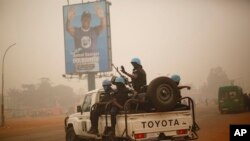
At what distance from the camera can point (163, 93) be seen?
863cm

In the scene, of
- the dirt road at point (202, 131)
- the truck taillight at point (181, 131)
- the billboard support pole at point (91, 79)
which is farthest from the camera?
the billboard support pole at point (91, 79)

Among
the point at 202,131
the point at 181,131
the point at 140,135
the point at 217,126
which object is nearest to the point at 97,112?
the point at 140,135

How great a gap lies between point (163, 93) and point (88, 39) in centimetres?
3206

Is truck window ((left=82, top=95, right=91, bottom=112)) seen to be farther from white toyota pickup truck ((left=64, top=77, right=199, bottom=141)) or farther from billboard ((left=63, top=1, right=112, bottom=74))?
billboard ((left=63, top=1, right=112, bottom=74))

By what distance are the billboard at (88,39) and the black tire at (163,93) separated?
30.4 m

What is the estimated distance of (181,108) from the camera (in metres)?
9.16

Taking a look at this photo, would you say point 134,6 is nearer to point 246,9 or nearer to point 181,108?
point 246,9

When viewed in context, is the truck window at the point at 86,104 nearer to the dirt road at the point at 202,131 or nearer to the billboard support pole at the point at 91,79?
the dirt road at the point at 202,131

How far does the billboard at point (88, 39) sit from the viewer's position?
1539 inches

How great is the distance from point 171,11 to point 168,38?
16.5 ft

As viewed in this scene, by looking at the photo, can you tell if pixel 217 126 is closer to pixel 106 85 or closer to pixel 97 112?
pixel 106 85

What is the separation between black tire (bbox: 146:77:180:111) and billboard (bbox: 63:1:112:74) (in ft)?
99.7

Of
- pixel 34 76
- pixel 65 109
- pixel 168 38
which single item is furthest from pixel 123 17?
pixel 65 109

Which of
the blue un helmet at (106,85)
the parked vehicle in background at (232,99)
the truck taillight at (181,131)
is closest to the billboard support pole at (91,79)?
the parked vehicle in background at (232,99)
